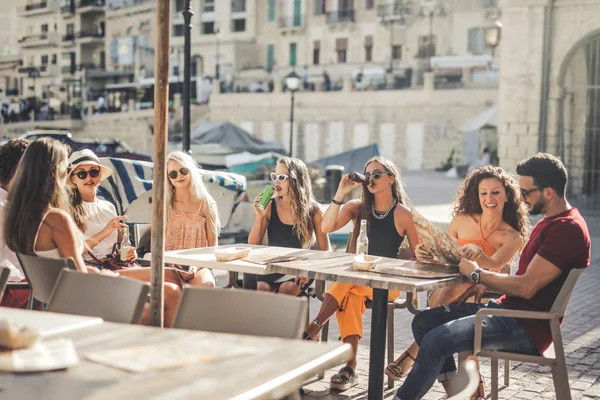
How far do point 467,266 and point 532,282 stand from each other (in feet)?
1.26

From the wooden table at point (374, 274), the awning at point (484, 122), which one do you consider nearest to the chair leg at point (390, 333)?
the wooden table at point (374, 274)

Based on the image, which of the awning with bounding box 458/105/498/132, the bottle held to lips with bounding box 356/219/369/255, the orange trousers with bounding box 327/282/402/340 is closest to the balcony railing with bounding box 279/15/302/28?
the awning with bounding box 458/105/498/132

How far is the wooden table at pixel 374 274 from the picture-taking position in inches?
164

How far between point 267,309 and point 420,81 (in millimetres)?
45988

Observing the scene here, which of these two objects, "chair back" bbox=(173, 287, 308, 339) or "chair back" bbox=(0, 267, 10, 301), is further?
"chair back" bbox=(0, 267, 10, 301)

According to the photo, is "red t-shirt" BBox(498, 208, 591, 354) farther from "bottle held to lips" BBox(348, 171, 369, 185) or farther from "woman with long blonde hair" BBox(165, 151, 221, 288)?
"woman with long blonde hair" BBox(165, 151, 221, 288)

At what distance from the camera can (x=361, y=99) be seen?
45250mm

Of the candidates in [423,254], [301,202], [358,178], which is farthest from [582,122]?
[423,254]

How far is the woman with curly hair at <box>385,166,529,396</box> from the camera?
4.88 m

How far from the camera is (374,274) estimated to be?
172 inches

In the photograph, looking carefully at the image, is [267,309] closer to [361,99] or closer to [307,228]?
[307,228]

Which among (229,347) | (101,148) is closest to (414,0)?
(101,148)

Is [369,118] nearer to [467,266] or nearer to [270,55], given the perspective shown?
[270,55]

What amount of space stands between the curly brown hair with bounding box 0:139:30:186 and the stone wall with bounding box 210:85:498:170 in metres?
36.0
